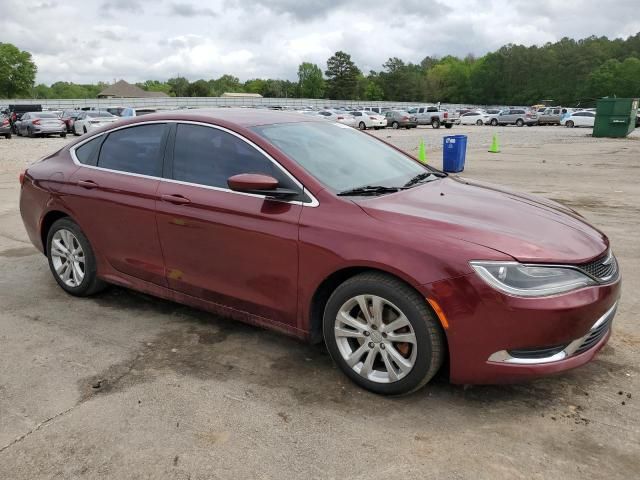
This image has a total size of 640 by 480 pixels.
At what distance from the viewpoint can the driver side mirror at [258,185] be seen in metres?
3.32

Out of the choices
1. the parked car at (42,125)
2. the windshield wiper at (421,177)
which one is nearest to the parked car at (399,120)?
the parked car at (42,125)

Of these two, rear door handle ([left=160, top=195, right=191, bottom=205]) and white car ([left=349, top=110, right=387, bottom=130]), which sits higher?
rear door handle ([left=160, top=195, right=191, bottom=205])

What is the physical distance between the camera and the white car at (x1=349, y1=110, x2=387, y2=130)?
3987 centimetres

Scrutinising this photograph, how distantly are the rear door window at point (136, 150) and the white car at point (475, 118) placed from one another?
48.8 metres

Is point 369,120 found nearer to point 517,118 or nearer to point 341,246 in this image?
point 517,118

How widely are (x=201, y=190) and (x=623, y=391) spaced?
2.93 meters

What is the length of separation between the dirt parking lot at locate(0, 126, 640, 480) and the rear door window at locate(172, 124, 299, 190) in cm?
118

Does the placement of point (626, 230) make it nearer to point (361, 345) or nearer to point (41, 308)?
point (361, 345)

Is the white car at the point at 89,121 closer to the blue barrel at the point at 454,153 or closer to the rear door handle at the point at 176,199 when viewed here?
the blue barrel at the point at 454,153

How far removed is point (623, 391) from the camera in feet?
10.5

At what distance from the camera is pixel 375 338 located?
3.14m

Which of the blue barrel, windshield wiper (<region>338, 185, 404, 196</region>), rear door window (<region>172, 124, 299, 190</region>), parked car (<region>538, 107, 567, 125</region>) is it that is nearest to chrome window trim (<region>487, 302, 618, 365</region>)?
windshield wiper (<region>338, 185, 404, 196</region>)

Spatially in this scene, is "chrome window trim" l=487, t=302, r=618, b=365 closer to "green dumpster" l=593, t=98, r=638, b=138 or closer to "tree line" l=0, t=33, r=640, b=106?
"green dumpster" l=593, t=98, r=638, b=138

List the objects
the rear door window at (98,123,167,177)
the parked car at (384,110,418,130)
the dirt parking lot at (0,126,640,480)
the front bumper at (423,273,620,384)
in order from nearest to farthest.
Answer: the dirt parking lot at (0,126,640,480), the front bumper at (423,273,620,384), the rear door window at (98,123,167,177), the parked car at (384,110,418,130)
